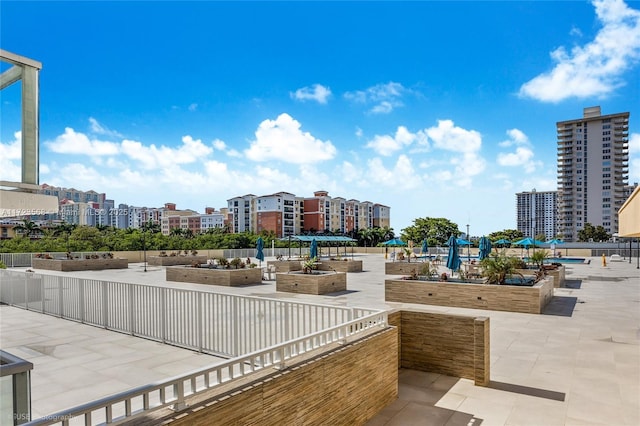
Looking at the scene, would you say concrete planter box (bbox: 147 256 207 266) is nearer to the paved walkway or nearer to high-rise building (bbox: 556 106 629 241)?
the paved walkway

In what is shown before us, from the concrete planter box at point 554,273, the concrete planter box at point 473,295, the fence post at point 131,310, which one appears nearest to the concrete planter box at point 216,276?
the concrete planter box at point 473,295

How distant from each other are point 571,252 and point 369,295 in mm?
35280

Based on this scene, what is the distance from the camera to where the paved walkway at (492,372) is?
503 centimetres

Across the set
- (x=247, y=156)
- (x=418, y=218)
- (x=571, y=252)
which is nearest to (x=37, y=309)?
(x=571, y=252)

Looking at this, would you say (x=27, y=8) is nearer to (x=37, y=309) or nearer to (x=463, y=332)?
(x=37, y=309)

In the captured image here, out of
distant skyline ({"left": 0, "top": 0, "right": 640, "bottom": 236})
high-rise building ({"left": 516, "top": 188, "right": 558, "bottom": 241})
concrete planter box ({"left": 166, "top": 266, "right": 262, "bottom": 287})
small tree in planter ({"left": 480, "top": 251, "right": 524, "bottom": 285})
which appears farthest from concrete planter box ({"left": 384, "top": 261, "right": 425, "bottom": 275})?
high-rise building ({"left": 516, "top": 188, "right": 558, "bottom": 241})

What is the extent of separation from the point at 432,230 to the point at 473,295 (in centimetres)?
5485

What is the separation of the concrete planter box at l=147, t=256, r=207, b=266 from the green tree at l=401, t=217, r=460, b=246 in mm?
40589

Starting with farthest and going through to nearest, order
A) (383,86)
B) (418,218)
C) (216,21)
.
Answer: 1. (418,218)
2. (383,86)
3. (216,21)

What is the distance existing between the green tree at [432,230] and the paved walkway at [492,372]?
5546 centimetres

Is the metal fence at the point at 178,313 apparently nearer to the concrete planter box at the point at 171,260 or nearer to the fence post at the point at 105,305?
the fence post at the point at 105,305

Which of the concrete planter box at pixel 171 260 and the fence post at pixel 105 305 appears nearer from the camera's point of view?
the fence post at pixel 105 305

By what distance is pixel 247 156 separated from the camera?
57.9 metres

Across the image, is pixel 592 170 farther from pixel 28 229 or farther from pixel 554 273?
pixel 28 229
